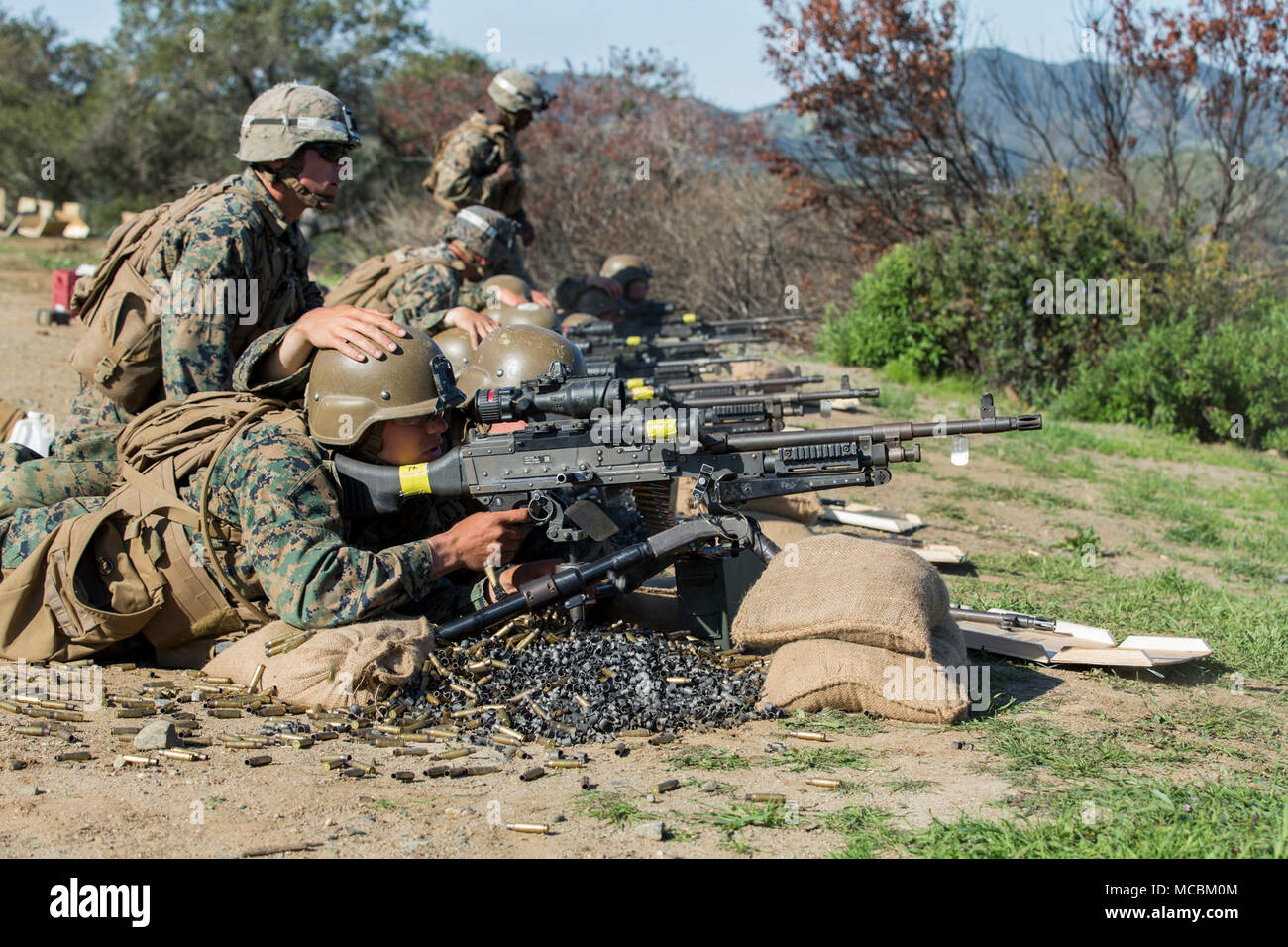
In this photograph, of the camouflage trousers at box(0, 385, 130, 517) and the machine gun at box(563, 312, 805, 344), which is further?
the machine gun at box(563, 312, 805, 344)

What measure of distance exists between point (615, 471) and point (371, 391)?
1005 millimetres

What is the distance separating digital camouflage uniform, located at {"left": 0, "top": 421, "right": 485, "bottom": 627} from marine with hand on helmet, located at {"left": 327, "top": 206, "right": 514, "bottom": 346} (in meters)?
2.40

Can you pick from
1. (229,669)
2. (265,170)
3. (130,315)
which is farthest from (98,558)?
(265,170)

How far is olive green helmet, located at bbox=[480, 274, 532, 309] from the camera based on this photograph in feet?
28.3

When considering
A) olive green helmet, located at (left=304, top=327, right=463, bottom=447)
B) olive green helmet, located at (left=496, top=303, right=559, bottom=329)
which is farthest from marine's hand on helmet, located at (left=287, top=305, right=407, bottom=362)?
olive green helmet, located at (left=496, top=303, right=559, bottom=329)

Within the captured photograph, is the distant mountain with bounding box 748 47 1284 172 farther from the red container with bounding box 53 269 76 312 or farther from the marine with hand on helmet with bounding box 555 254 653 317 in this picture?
the red container with bounding box 53 269 76 312

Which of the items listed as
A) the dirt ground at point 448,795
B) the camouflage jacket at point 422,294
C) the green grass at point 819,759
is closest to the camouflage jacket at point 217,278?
the dirt ground at point 448,795

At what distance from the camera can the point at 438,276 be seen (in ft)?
26.5

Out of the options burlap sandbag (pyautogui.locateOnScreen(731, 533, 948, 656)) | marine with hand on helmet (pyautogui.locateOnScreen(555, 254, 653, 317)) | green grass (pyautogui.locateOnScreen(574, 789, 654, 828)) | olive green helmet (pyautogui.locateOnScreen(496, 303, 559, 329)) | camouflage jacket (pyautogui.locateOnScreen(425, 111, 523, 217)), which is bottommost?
green grass (pyautogui.locateOnScreen(574, 789, 654, 828))

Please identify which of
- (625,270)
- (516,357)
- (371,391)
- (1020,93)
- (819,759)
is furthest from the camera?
(1020,93)

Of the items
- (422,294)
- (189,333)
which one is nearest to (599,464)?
(189,333)

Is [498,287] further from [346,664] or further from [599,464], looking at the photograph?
[346,664]

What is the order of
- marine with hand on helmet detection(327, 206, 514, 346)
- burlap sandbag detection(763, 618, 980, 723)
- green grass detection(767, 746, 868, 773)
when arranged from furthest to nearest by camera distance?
marine with hand on helmet detection(327, 206, 514, 346)
burlap sandbag detection(763, 618, 980, 723)
green grass detection(767, 746, 868, 773)

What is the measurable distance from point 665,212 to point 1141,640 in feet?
48.0
